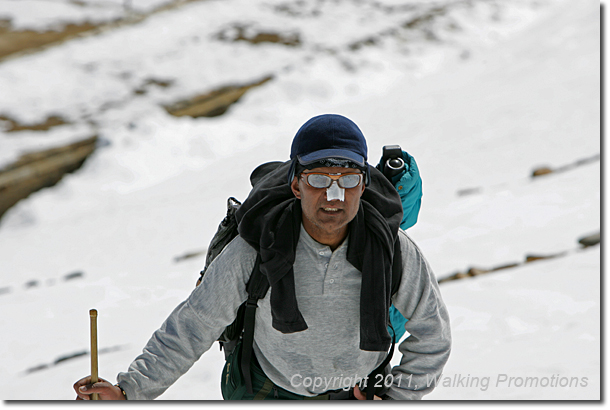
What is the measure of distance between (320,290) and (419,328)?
0.36 metres

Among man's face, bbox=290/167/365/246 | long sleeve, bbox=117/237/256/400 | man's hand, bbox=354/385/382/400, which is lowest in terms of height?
man's hand, bbox=354/385/382/400

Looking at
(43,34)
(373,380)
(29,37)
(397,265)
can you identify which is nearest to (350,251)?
(397,265)

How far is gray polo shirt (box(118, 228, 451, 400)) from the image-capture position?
1798mm

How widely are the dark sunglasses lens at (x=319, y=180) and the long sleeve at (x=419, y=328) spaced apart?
33 cm

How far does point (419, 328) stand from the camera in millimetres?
1856

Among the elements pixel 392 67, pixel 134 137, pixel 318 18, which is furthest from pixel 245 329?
pixel 318 18

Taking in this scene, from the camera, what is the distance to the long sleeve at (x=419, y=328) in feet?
5.98

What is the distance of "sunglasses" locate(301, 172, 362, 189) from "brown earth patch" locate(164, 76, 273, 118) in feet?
32.7

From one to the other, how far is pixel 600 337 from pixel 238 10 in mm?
14108

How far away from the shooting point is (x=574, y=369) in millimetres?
3291

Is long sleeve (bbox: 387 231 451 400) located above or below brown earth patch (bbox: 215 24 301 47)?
above

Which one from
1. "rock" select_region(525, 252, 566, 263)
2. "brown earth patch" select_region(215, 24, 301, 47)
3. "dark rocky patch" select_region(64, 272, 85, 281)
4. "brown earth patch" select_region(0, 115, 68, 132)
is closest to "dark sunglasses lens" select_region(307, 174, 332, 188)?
"rock" select_region(525, 252, 566, 263)

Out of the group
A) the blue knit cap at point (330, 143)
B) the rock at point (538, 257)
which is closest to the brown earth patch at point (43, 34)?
the rock at point (538, 257)

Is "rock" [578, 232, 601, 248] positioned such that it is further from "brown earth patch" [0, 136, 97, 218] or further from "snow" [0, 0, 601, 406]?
"brown earth patch" [0, 136, 97, 218]
